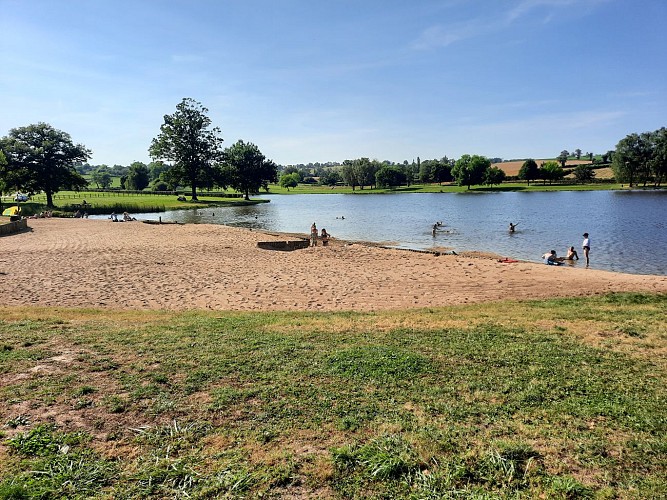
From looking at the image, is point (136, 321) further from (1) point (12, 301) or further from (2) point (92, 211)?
(2) point (92, 211)

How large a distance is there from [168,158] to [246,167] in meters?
17.4

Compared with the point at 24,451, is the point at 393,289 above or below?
below

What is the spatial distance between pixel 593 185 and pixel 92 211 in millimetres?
123999

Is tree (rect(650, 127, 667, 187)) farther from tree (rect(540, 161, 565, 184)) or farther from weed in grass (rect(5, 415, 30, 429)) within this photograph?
weed in grass (rect(5, 415, 30, 429))

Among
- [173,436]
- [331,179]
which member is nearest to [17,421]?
[173,436]

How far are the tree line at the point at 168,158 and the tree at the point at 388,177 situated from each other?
57.1 metres

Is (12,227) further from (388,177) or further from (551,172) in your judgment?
(551,172)

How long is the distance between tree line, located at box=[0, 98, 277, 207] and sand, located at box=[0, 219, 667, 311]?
116 feet

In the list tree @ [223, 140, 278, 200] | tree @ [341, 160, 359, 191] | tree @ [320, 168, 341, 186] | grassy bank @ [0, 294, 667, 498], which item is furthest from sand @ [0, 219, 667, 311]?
tree @ [320, 168, 341, 186]

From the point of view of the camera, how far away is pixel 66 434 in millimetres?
4914

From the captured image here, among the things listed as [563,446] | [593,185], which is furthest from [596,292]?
[593,185]

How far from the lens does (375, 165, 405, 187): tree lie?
147m

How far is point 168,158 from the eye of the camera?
81.6 m

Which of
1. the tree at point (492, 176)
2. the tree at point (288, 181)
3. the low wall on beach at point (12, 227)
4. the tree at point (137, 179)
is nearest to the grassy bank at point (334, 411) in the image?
the low wall on beach at point (12, 227)
